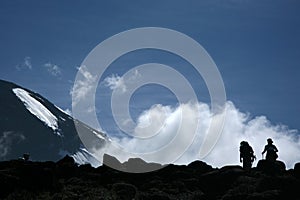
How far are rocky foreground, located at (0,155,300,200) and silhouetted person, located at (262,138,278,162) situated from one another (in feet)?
1.80

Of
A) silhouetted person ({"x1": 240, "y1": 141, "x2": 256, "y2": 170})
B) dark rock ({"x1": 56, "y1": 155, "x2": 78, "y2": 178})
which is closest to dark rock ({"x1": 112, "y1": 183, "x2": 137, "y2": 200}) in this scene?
dark rock ({"x1": 56, "y1": 155, "x2": 78, "y2": 178})

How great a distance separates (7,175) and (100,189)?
23.9 ft

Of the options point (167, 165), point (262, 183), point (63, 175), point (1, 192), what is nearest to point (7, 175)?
point (1, 192)

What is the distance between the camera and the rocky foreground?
123 feet

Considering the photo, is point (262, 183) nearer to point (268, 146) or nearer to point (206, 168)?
point (268, 146)

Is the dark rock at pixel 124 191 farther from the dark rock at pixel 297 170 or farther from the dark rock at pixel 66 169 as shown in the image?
the dark rock at pixel 297 170

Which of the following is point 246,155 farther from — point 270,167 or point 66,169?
point 66,169

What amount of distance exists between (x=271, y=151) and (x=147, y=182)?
10919 millimetres

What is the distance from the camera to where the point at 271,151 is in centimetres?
4388

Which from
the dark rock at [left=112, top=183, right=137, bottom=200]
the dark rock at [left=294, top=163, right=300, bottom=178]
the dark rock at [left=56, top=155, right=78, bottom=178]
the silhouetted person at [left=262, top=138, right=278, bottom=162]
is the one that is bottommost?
the dark rock at [left=112, top=183, right=137, bottom=200]

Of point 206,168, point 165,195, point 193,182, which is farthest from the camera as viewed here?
point 206,168

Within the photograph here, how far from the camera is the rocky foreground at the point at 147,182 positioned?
1481 inches

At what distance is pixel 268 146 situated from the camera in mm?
44125

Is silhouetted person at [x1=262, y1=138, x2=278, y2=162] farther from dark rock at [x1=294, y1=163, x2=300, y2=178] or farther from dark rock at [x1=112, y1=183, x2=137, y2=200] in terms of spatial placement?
dark rock at [x1=112, y1=183, x2=137, y2=200]
